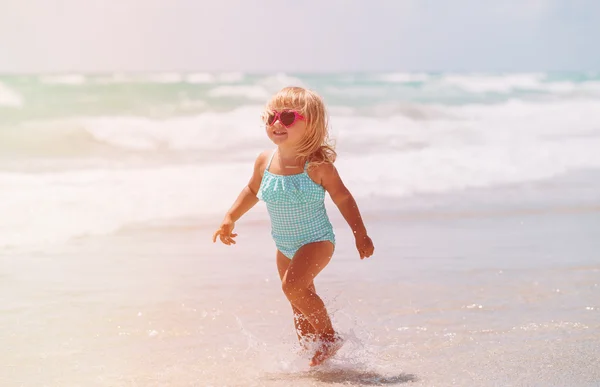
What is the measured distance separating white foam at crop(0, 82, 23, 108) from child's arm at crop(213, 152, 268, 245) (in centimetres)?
1350

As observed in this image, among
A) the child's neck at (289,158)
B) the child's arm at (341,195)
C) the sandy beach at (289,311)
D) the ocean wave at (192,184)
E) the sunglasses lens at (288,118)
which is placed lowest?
the ocean wave at (192,184)

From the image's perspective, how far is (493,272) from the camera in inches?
184

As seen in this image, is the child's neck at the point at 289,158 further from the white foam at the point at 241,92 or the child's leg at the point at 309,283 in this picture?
the white foam at the point at 241,92

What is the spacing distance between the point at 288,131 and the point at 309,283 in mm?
609

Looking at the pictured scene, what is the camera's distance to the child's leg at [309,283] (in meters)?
3.23

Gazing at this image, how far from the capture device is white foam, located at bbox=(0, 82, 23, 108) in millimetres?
16078

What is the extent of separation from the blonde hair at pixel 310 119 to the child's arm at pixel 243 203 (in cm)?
24

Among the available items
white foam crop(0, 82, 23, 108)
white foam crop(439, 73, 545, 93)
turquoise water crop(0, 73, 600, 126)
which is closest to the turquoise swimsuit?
turquoise water crop(0, 73, 600, 126)

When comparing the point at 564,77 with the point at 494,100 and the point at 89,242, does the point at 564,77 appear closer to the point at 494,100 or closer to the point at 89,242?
the point at 494,100

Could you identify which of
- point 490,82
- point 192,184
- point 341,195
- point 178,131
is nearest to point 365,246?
point 341,195

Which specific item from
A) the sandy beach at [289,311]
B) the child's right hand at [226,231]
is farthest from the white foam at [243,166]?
the child's right hand at [226,231]

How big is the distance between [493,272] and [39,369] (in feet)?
8.48

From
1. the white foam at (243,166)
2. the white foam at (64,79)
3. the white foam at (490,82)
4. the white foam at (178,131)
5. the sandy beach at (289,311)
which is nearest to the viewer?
the sandy beach at (289,311)

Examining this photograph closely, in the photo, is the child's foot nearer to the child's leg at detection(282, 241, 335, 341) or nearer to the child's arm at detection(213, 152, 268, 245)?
the child's leg at detection(282, 241, 335, 341)
